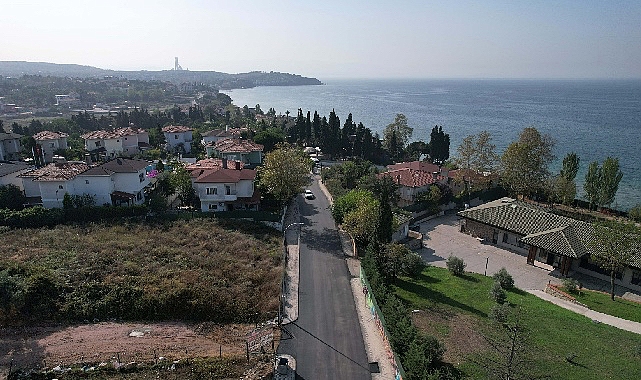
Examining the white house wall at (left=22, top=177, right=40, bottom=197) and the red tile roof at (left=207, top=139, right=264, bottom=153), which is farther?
the red tile roof at (left=207, top=139, right=264, bottom=153)

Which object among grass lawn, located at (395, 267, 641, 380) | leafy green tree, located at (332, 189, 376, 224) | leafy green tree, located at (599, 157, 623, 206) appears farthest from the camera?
leafy green tree, located at (599, 157, 623, 206)

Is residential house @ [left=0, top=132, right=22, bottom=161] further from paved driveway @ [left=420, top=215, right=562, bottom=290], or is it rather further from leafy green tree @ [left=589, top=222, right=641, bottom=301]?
leafy green tree @ [left=589, top=222, right=641, bottom=301]

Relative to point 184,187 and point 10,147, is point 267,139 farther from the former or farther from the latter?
point 10,147

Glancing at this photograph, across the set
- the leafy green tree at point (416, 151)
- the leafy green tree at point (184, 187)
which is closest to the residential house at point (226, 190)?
the leafy green tree at point (184, 187)

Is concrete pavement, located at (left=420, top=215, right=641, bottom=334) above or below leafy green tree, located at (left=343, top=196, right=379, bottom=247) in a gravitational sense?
below

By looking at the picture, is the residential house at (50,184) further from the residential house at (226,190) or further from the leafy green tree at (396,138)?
the leafy green tree at (396,138)

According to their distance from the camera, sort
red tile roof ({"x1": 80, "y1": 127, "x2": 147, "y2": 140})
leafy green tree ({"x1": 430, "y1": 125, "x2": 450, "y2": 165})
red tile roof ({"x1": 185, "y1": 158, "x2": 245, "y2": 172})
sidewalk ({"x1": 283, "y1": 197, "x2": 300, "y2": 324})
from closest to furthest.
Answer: sidewalk ({"x1": 283, "y1": 197, "x2": 300, "y2": 324}) < red tile roof ({"x1": 185, "y1": 158, "x2": 245, "y2": 172}) < red tile roof ({"x1": 80, "y1": 127, "x2": 147, "y2": 140}) < leafy green tree ({"x1": 430, "y1": 125, "x2": 450, "y2": 165})

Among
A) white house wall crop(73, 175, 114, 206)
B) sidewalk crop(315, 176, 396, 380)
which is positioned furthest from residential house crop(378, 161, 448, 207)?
white house wall crop(73, 175, 114, 206)

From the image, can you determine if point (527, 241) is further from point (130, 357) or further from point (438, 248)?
point (130, 357)
